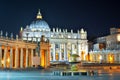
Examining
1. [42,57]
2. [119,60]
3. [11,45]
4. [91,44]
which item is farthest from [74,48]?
[11,45]

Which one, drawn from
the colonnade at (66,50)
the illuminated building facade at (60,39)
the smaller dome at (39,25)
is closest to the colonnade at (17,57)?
the illuminated building facade at (60,39)

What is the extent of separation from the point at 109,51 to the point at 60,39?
54271 mm

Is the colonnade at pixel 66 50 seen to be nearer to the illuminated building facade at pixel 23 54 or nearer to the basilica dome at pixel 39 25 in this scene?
the basilica dome at pixel 39 25

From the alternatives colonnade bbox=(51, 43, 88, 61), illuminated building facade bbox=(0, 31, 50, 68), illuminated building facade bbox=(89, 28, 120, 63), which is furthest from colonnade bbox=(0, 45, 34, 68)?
colonnade bbox=(51, 43, 88, 61)

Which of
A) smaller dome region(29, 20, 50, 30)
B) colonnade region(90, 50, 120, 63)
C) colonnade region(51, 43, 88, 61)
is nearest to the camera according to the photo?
colonnade region(90, 50, 120, 63)

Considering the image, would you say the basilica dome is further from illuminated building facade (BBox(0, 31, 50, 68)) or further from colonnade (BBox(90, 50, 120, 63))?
illuminated building facade (BBox(0, 31, 50, 68))

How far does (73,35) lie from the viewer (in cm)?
18212

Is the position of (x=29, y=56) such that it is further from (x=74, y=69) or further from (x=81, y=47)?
(x=81, y=47)

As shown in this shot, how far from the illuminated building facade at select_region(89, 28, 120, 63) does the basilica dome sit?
111 ft

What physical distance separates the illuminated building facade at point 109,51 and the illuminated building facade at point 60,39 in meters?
11.8

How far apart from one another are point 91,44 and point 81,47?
1873 centimetres

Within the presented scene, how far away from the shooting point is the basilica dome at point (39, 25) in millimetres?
181500

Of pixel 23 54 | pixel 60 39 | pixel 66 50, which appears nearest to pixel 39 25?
pixel 60 39

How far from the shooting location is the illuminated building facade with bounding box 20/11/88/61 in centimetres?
17200
